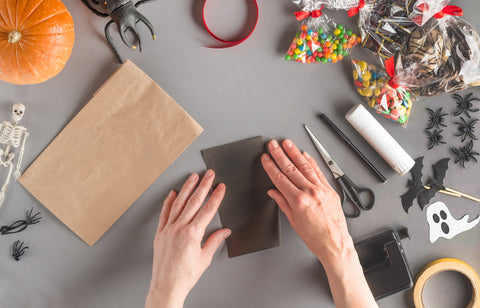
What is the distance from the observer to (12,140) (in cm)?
93

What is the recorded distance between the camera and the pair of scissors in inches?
39.0

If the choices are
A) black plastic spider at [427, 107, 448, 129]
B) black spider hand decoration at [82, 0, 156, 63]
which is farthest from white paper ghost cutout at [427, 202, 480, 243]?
black spider hand decoration at [82, 0, 156, 63]

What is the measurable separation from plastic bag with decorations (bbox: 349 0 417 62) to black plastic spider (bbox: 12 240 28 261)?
1.21 m

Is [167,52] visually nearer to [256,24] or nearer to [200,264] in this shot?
[256,24]

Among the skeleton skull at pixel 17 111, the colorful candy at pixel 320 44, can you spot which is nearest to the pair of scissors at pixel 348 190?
the colorful candy at pixel 320 44

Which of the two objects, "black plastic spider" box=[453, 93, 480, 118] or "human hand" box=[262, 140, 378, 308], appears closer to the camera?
"human hand" box=[262, 140, 378, 308]

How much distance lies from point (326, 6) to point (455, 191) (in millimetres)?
715

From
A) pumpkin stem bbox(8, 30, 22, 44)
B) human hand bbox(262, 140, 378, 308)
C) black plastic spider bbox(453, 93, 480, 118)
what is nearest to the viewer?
pumpkin stem bbox(8, 30, 22, 44)

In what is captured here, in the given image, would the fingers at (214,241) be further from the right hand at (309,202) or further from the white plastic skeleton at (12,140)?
the white plastic skeleton at (12,140)

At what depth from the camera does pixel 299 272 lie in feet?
3.35

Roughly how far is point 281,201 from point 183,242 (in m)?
0.31

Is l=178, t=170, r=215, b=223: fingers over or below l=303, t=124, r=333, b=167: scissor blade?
over

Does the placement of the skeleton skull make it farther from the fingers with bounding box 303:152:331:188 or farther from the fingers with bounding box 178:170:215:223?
the fingers with bounding box 303:152:331:188

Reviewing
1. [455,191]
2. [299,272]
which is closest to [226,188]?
[299,272]
